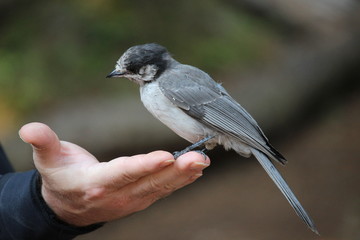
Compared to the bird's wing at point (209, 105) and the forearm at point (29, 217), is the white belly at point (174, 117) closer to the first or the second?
the bird's wing at point (209, 105)

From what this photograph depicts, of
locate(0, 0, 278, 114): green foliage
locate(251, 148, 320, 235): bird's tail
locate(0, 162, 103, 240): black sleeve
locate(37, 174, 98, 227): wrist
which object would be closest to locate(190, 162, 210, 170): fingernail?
locate(251, 148, 320, 235): bird's tail

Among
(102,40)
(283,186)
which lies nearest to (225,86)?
(102,40)

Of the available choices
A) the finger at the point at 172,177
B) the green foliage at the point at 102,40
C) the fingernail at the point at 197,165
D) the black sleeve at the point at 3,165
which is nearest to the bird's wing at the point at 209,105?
the finger at the point at 172,177

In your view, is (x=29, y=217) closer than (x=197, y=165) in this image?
No

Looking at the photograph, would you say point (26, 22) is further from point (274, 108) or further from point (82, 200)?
point (82, 200)

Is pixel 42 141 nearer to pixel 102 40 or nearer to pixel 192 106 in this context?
pixel 192 106

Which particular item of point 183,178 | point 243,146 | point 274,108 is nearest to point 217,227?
point 274,108
